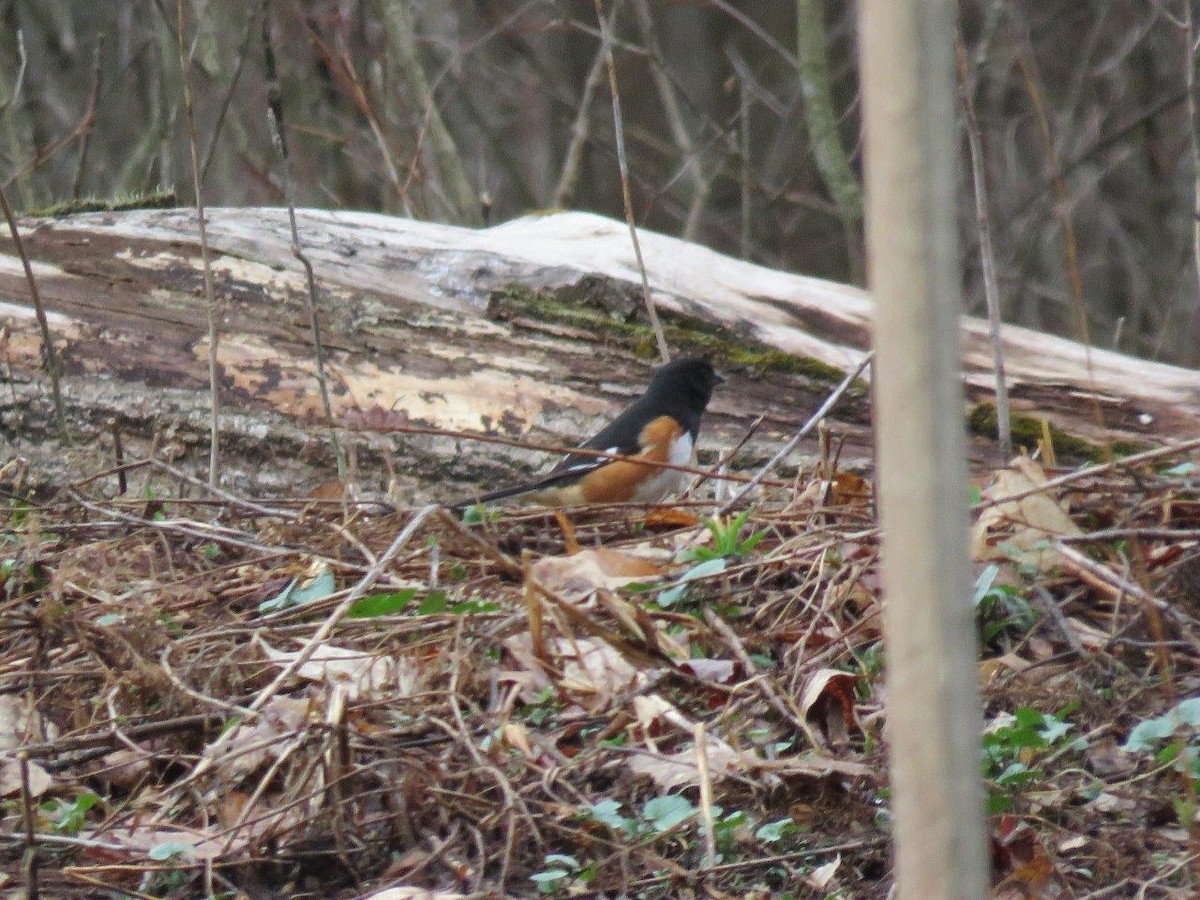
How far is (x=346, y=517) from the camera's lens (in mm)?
3455

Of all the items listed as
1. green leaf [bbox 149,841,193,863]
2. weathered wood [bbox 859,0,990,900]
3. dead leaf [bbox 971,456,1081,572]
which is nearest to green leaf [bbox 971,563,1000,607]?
dead leaf [bbox 971,456,1081,572]

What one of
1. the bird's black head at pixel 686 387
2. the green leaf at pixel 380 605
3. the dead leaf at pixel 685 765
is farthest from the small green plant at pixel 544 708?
the bird's black head at pixel 686 387

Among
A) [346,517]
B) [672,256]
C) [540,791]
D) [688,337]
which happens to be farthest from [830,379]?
[540,791]

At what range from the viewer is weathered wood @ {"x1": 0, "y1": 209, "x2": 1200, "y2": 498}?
14.3 ft

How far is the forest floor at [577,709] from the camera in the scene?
2295 mm

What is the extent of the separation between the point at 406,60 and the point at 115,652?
5821 millimetres

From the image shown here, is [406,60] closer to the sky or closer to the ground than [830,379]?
closer to the sky

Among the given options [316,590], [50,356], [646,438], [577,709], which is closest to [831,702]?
[577,709]

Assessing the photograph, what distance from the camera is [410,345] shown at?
15.0ft

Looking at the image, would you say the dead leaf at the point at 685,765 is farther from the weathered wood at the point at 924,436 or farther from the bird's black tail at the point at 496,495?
the bird's black tail at the point at 496,495

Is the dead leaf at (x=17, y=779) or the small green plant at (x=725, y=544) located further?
the small green plant at (x=725, y=544)

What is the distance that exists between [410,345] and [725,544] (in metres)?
1.69

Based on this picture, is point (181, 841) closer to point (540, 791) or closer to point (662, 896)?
point (540, 791)

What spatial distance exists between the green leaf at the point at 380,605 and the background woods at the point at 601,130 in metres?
3.97
